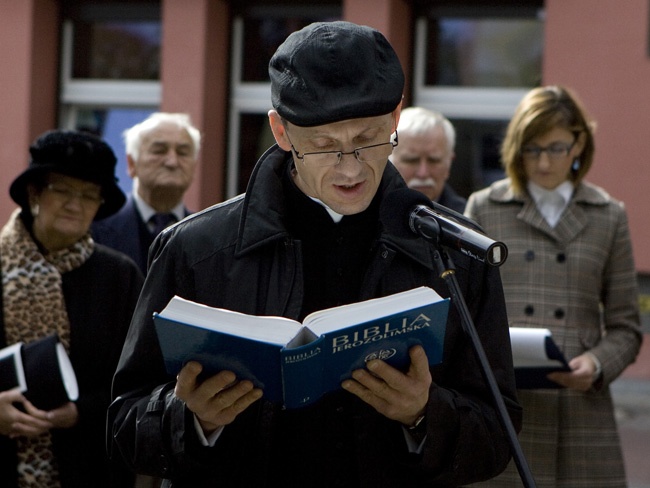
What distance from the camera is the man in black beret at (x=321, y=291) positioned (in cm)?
243

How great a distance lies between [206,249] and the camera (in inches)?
101

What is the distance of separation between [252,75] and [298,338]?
8.83m

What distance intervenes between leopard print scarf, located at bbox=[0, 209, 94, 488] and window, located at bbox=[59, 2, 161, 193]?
7017 mm

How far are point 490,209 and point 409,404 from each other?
222 centimetres

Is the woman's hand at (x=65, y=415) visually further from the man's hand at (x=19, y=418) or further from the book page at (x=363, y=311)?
the book page at (x=363, y=311)

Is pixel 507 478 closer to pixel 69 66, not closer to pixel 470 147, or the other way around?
pixel 470 147

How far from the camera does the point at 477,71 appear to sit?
10234mm

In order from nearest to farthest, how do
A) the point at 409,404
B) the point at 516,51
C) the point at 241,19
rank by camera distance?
the point at 409,404 < the point at 516,51 < the point at 241,19

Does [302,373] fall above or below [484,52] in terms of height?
below

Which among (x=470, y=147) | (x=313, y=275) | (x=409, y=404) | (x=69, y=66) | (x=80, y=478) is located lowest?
(x=80, y=478)

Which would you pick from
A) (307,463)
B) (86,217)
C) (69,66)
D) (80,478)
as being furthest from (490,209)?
(69,66)

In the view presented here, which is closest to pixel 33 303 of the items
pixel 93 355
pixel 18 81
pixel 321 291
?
pixel 93 355

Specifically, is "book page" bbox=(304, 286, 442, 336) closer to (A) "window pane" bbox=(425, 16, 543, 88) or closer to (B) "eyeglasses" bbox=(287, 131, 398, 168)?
(B) "eyeglasses" bbox=(287, 131, 398, 168)

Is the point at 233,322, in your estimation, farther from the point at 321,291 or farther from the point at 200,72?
the point at 200,72
